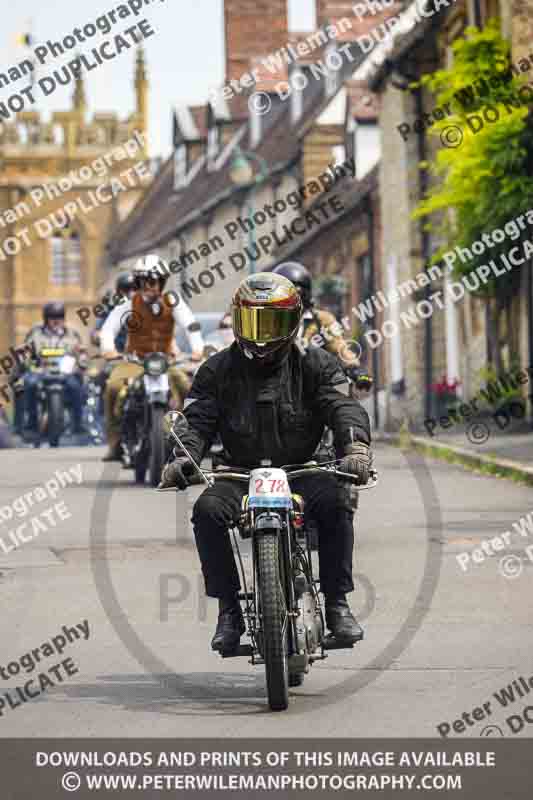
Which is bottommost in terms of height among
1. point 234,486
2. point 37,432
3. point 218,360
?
point 37,432

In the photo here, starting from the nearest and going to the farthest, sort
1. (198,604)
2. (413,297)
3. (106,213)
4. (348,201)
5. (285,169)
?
(198,604)
(413,297)
(348,201)
(285,169)
(106,213)

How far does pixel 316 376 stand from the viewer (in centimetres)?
733

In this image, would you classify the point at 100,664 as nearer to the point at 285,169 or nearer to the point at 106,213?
the point at 285,169

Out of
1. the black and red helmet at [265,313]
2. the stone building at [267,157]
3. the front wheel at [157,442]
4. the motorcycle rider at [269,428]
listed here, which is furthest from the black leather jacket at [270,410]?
the stone building at [267,157]

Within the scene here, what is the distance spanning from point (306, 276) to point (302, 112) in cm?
4210

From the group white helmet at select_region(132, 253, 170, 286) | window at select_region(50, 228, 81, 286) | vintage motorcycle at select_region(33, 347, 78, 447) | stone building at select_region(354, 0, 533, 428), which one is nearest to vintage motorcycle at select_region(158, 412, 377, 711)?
white helmet at select_region(132, 253, 170, 286)

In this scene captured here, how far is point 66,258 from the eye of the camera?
106m

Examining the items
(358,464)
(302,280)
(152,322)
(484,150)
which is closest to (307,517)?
(358,464)

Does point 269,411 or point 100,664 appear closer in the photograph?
point 269,411

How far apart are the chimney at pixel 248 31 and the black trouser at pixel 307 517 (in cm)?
5596

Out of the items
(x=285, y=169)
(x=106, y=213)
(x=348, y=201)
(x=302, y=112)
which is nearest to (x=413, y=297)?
(x=348, y=201)

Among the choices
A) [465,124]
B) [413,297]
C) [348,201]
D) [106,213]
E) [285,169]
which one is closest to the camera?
[465,124]

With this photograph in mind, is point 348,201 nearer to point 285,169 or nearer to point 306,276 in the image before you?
point 285,169

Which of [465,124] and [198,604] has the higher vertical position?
[465,124]
